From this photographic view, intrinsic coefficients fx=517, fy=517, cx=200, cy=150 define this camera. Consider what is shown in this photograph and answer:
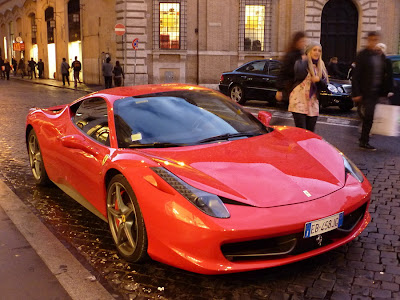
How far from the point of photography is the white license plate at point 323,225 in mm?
3389

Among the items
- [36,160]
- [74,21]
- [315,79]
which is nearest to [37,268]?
[36,160]

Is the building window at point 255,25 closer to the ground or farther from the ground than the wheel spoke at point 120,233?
farther from the ground

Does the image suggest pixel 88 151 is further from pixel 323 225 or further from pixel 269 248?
pixel 323 225

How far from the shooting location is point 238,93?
17.1 m

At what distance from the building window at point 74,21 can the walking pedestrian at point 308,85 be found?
28.0 m

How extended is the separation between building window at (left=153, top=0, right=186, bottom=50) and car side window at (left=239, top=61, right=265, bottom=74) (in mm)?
10232

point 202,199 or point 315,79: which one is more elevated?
point 315,79

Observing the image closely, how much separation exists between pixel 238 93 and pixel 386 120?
871 centimetres

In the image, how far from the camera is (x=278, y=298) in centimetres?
334

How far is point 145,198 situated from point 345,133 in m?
7.88

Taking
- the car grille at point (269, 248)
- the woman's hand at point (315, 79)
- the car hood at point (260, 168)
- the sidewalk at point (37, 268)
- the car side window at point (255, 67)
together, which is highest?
the woman's hand at point (315, 79)

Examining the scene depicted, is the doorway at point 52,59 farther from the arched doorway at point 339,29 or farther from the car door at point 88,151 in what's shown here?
the car door at point 88,151

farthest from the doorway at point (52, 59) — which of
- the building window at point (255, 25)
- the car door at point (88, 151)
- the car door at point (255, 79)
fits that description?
the car door at point (88, 151)

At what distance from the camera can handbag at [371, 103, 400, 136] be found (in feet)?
27.9
